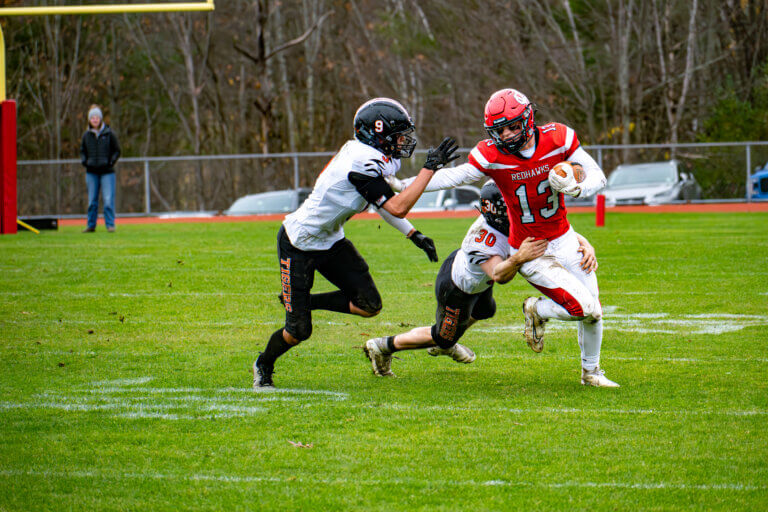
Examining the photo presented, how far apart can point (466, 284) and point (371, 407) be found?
1.12 m

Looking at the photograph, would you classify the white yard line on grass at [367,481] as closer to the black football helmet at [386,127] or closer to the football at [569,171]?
the football at [569,171]

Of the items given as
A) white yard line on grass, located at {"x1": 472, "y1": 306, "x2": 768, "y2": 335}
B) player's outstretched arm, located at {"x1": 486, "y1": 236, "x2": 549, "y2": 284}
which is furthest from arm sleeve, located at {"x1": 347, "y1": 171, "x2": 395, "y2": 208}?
white yard line on grass, located at {"x1": 472, "y1": 306, "x2": 768, "y2": 335}

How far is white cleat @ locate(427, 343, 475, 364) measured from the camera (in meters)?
6.54

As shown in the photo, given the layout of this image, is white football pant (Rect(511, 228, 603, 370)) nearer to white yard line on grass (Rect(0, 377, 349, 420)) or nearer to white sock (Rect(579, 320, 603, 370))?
white sock (Rect(579, 320, 603, 370))

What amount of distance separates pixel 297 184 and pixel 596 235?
398 inches

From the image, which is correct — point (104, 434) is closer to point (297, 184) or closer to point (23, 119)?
point (297, 184)

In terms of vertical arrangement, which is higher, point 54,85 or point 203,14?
point 203,14

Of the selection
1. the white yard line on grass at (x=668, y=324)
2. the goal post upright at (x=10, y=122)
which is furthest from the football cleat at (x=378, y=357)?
the goal post upright at (x=10, y=122)

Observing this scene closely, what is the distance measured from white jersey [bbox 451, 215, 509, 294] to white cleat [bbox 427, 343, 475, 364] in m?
0.46

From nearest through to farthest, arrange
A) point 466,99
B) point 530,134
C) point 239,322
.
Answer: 1. point 530,134
2. point 239,322
3. point 466,99

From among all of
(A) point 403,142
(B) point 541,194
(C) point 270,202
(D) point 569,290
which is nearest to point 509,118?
(B) point 541,194

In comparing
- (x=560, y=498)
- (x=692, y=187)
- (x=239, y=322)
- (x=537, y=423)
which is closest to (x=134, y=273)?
(x=239, y=322)

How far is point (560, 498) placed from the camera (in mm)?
4008

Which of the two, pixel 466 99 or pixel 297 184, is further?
pixel 466 99
